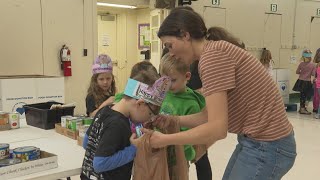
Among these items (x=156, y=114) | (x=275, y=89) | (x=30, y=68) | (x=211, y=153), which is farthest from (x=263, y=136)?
(x=30, y=68)

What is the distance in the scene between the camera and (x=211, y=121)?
4.21ft

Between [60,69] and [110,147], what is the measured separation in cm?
477

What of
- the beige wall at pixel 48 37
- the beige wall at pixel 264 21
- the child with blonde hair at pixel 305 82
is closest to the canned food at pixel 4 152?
the beige wall at pixel 48 37

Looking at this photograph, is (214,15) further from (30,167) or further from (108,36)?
(30,167)

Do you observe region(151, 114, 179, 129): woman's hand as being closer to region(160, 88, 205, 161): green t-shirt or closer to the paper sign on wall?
region(160, 88, 205, 161): green t-shirt

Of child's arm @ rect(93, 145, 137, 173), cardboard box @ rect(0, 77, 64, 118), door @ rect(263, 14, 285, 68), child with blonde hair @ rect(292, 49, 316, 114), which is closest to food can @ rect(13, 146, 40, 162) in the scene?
child's arm @ rect(93, 145, 137, 173)

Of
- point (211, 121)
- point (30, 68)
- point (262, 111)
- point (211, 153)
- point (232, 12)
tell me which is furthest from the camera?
point (232, 12)

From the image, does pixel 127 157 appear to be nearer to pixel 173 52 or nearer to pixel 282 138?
pixel 173 52

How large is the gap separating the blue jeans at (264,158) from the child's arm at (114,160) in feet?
1.44

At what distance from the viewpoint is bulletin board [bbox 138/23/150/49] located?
7523 mm

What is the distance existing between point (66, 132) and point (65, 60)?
12.6 feet

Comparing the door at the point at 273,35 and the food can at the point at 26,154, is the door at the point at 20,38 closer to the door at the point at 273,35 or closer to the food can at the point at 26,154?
the food can at the point at 26,154

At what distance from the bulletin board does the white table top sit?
519cm

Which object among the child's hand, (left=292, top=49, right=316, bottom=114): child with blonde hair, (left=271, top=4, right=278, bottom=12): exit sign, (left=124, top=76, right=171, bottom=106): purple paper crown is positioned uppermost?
(left=271, top=4, right=278, bottom=12): exit sign
